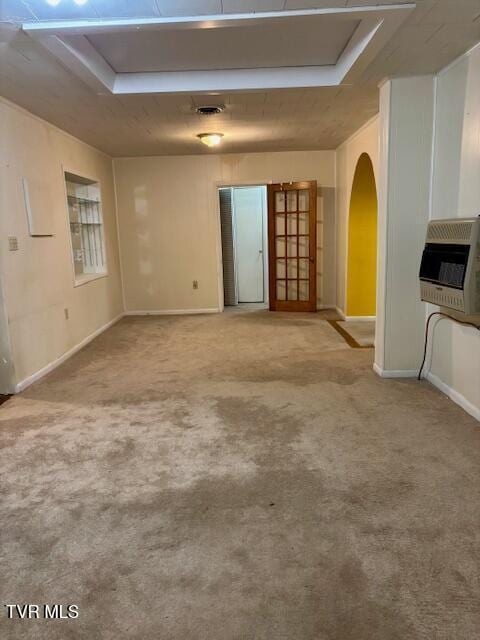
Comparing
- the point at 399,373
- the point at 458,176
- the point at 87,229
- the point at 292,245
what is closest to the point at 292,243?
the point at 292,245

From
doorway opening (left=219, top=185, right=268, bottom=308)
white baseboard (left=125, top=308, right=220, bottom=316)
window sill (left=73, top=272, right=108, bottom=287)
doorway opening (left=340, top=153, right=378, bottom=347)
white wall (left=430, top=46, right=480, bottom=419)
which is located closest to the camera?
white wall (left=430, top=46, right=480, bottom=419)

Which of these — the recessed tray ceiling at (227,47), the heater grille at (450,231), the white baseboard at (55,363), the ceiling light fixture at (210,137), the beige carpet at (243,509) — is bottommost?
the beige carpet at (243,509)

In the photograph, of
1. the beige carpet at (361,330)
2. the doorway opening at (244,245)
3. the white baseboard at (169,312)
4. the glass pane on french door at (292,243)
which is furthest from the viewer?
the doorway opening at (244,245)

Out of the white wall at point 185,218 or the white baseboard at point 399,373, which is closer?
the white baseboard at point 399,373

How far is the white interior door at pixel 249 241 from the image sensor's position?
7.41 meters

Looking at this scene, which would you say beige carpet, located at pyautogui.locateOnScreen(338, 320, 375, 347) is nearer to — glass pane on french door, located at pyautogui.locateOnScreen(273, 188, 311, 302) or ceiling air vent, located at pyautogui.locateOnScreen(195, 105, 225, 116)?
glass pane on french door, located at pyautogui.locateOnScreen(273, 188, 311, 302)

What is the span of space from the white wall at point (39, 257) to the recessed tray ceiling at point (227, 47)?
1149 millimetres

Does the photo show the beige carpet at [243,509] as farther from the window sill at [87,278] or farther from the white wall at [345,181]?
the white wall at [345,181]

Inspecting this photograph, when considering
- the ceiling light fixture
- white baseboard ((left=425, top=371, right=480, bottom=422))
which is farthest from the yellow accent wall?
white baseboard ((left=425, top=371, right=480, bottom=422))

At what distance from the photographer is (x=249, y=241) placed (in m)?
7.52

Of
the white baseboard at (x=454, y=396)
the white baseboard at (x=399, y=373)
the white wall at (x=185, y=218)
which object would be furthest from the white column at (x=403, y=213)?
the white wall at (x=185, y=218)

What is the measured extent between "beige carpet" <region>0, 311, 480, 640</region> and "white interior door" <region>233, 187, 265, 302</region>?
400 centimetres

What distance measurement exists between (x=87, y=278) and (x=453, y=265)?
4.09 metres

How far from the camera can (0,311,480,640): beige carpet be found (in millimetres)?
1514
